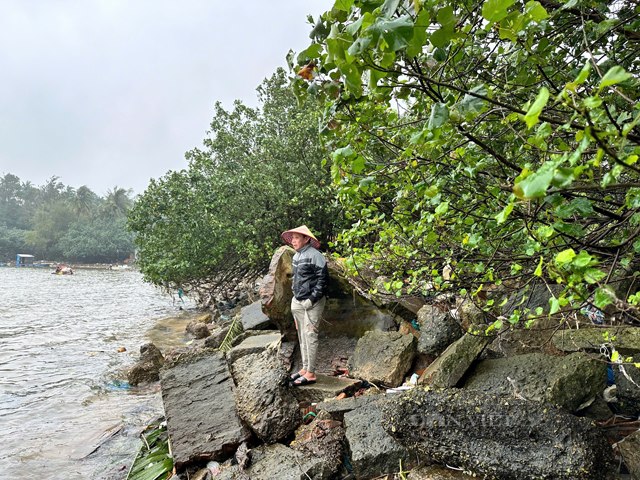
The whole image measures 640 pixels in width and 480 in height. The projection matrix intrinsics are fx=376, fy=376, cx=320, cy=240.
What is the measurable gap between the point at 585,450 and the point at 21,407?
26.7 feet

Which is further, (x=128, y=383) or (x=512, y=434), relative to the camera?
(x=128, y=383)

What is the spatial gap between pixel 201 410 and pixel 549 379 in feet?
11.6

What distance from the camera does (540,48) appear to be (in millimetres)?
2332

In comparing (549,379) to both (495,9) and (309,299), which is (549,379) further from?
(309,299)

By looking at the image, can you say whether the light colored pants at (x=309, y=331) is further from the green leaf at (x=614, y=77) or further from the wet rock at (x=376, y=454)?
the green leaf at (x=614, y=77)

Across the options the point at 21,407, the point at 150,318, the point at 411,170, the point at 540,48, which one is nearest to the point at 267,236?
the point at 150,318

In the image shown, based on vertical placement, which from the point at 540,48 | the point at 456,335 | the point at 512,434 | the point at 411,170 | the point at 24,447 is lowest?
the point at 24,447

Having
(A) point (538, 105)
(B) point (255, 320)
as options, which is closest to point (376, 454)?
(A) point (538, 105)

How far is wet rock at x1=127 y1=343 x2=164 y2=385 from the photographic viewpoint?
24.5ft

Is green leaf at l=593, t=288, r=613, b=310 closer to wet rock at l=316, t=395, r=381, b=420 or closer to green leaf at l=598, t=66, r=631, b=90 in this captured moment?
green leaf at l=598, t=66, r=631, b=90

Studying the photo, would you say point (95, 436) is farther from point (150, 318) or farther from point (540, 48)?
point (150, 318)

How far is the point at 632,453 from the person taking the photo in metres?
2.39

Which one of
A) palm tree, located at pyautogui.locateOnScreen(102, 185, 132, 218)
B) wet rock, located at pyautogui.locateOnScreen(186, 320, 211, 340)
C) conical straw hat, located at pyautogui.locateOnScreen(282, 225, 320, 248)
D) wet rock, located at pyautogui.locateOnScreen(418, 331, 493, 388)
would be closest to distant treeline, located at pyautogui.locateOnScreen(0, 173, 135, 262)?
palm tree, located at pyautogui.locateOnScreen(102, 185, 132, 218)

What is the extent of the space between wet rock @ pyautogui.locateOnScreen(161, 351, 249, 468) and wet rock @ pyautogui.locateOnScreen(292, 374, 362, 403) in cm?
93
